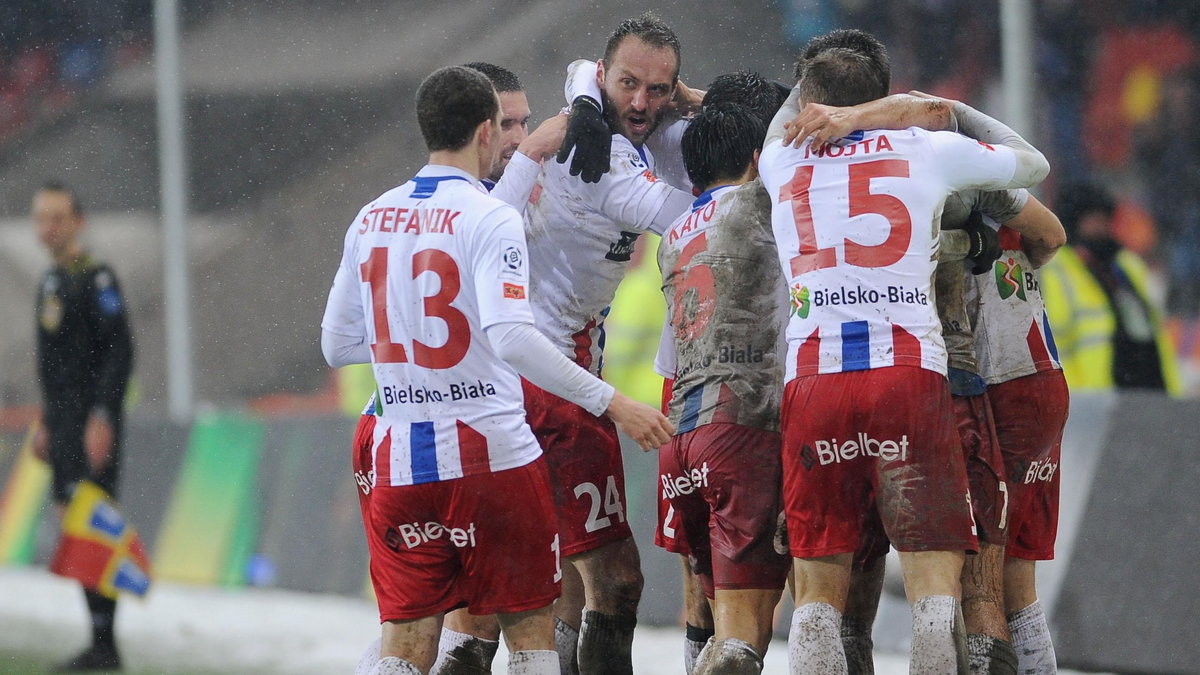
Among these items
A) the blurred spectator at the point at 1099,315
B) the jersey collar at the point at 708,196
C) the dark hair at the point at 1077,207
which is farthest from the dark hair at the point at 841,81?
the dark hair at the point at 1077,207

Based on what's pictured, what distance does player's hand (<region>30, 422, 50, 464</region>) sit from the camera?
9.02m

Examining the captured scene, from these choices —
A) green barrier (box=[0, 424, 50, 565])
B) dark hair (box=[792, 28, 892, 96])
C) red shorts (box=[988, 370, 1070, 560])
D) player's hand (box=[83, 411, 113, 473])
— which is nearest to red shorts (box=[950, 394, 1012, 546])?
red shorts (box=[988, 370, 1070, 560])

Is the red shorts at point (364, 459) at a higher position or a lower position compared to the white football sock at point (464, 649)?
higher

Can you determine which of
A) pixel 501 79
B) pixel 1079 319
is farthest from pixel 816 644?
pixel 1079 319

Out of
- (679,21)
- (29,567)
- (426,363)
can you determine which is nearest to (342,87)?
(679,21)

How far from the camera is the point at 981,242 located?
4426mm

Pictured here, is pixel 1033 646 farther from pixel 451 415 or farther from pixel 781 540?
pixel 451 415

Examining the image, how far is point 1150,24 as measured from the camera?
1231 centimetres

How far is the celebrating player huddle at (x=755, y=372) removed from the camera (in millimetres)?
4094

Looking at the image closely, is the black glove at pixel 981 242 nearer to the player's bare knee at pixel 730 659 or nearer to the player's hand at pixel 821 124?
the player's hand at pixel 821 124

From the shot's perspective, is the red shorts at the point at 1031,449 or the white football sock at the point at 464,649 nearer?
the red shorts at the point at 1031,449

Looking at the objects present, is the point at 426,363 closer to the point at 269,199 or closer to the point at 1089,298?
the point at 1089,298

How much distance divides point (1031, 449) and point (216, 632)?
4.98 m

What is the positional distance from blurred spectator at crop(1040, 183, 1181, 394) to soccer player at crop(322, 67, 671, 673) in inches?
180
